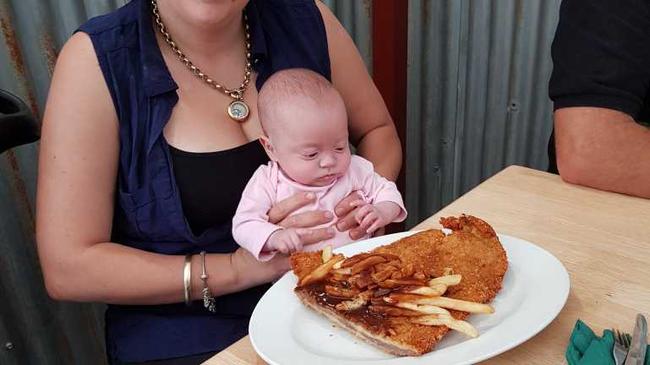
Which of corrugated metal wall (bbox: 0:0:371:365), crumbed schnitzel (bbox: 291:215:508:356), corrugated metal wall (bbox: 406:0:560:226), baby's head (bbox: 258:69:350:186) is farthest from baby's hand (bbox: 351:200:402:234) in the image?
corrugated metal wall (bbox: 406:0:560:226)

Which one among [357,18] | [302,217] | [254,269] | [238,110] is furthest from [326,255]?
[357,18]

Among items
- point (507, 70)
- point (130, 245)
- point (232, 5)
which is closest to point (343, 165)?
point (232, 5)

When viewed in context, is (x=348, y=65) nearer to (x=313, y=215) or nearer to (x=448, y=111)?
(x=313, y=215)

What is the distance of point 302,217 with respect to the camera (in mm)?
1326

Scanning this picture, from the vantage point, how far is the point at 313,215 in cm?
133

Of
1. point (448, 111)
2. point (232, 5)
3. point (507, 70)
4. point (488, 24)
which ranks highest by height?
point (232, 5)

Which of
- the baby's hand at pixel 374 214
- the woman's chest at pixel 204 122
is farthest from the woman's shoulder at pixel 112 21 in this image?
the baby's hand at pixel 374 214

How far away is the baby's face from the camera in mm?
1345

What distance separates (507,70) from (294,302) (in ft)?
6.66

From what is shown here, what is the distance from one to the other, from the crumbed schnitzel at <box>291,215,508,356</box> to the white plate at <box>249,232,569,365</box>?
0.02 metres

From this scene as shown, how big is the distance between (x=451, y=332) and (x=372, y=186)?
1.92 feet

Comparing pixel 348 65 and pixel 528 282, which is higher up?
pixel 348 65

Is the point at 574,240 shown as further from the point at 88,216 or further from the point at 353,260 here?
the point at 88,216

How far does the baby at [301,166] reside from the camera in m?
1.34
